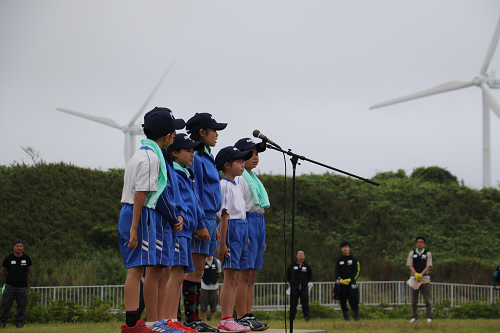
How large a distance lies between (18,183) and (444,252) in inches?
770

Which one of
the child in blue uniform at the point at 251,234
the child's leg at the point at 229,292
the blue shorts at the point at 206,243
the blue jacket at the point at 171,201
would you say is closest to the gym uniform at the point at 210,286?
the child in blue uniform at the point at 251,234

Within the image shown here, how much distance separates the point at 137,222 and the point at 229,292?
170cm

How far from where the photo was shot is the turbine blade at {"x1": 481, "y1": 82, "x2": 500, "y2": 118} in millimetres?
25653

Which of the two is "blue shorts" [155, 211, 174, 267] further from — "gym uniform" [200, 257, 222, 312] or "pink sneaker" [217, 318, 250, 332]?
"gym uniform" [200, 257, 222, 312]

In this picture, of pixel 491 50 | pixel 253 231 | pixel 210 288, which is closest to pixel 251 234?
pixel 253 231

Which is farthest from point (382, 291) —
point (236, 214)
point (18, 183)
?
point (18, 183)

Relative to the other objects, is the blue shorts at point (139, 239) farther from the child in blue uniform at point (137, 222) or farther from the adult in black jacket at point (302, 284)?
the adult in black jacket at point (302, 284)

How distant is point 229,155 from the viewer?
5.92 metres

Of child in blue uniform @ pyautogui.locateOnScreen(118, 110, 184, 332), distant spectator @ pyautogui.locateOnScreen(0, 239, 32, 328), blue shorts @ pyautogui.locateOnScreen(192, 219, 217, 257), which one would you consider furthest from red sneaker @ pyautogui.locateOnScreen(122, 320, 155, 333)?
distant spectator @ pyautogui.locateOnScreen(0, 239, 32, 328)

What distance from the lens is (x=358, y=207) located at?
2925 cm

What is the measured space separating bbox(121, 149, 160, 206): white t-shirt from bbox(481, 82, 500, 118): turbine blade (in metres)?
23.9

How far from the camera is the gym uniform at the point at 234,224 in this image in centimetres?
564

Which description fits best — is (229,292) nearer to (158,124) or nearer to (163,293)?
(163,293)

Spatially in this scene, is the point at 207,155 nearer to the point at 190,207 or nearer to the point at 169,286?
the point at 190,207
